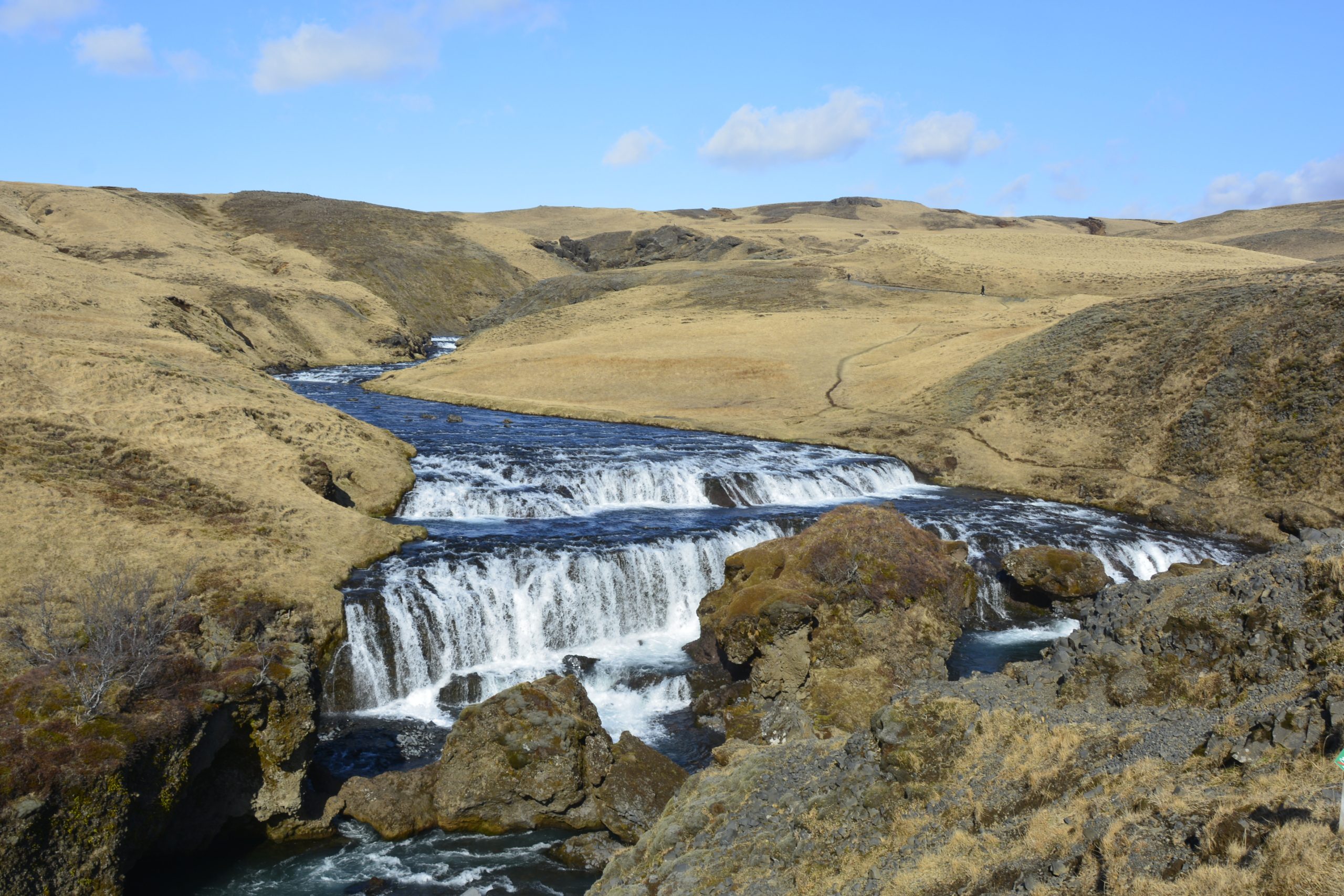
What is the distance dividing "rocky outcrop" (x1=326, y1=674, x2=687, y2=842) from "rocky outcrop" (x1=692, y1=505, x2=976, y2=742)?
3.43 m

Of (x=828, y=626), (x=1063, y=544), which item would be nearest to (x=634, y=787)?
(x=828, y=626)

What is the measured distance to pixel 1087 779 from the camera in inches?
405

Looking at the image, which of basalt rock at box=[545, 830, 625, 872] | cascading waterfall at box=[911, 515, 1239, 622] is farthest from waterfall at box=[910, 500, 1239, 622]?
basalt rock at box=[545, 830, 625, 872]

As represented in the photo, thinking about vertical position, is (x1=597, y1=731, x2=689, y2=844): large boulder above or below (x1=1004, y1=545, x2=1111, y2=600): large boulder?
below

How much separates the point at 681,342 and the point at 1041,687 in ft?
209

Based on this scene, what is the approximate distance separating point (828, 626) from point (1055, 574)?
1215cm

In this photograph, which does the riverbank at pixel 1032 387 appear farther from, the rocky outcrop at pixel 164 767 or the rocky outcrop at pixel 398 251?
the rocky outcrop at pixel 398 251

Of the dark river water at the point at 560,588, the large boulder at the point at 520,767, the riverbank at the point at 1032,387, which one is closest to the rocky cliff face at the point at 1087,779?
the large boulder at the point at 520,767

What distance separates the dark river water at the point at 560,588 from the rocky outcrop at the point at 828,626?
1716mm

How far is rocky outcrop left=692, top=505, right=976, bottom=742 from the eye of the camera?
20453 mm

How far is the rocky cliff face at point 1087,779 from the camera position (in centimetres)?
816

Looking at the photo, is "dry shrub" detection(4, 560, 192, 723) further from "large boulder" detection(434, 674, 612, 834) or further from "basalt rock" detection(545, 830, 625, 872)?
"basalt rock" detection(545, 830, 625, 872)

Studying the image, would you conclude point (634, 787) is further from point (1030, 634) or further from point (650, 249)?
point (650, 249)

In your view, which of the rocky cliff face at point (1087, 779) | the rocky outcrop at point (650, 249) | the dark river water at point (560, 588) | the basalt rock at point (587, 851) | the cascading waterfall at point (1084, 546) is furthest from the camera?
the rocky outcrop at point (650, 249)
